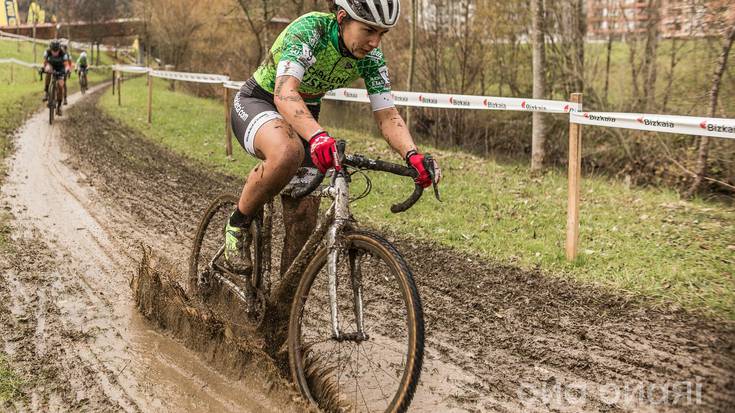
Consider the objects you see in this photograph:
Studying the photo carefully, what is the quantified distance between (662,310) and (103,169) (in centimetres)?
893

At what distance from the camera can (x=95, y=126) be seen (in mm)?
16219

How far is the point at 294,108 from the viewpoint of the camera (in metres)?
3.12

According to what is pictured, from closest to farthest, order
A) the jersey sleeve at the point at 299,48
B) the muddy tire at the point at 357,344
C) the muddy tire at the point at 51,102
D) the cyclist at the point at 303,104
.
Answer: the muddy tire at the point at 357,344, the cyclist at the point at 303,104, the jersey sleeve at the point at 299,48, the muddy tire at the point at 51,102

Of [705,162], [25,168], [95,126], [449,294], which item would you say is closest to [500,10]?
[705,162]

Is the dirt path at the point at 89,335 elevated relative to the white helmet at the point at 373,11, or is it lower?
lower

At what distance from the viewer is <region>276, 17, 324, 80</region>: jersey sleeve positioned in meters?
3.21

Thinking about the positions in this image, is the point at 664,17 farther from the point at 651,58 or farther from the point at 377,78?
the point at 377,78

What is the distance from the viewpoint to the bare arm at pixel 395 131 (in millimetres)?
3432

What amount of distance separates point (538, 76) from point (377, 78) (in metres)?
8.94

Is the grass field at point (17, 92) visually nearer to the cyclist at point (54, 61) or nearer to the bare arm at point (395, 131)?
the cyclist at point (54, 61)

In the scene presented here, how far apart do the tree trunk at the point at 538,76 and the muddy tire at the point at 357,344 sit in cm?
830

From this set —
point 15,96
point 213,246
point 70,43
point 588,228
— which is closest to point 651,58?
point 588,228

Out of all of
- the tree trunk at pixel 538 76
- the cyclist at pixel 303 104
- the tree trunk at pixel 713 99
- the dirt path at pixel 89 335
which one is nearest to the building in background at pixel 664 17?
the tree trunk at pixel 713 99

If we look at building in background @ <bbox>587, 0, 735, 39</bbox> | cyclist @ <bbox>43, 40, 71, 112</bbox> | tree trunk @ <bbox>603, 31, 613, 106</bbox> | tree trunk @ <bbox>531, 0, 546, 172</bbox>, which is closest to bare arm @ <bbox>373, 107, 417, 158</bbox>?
building in background @ <bbox>587, 0, 735, 39</bbox>
